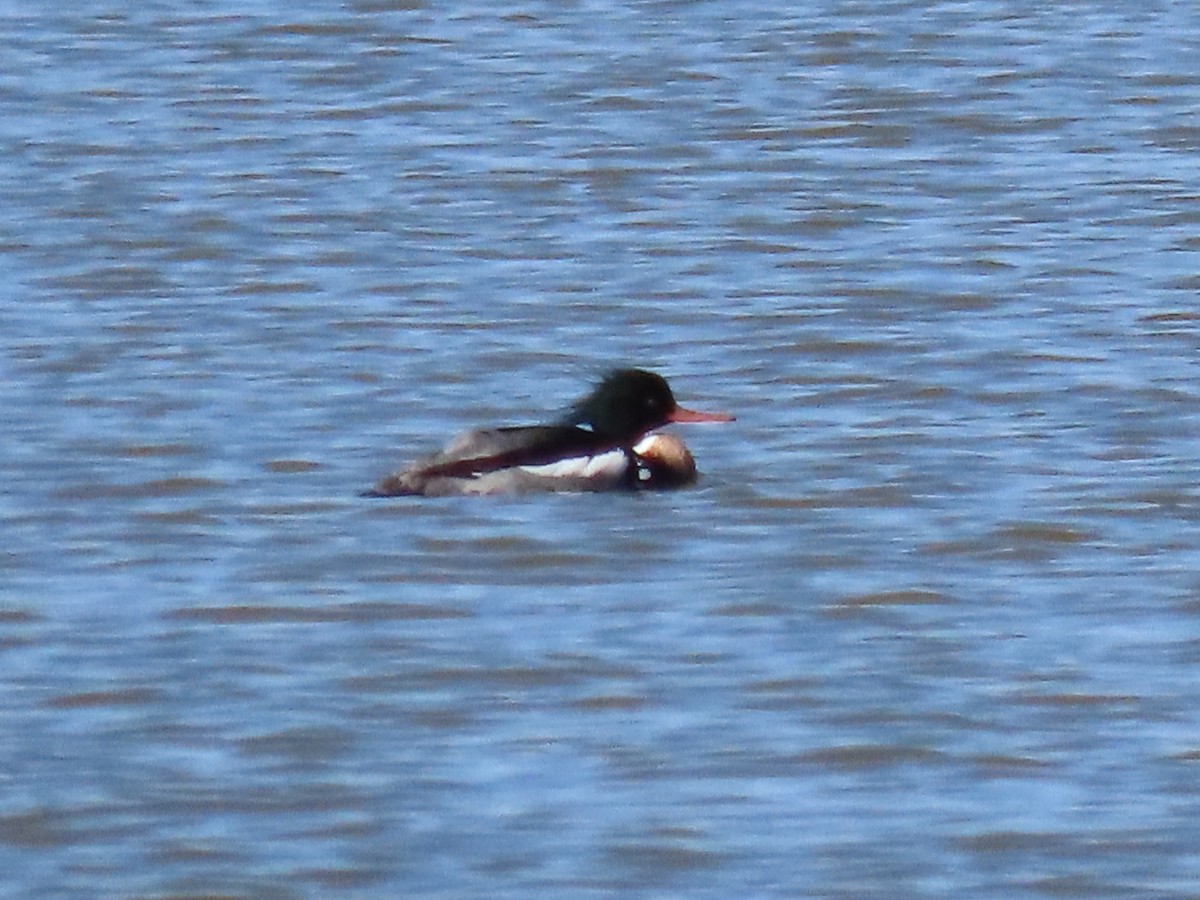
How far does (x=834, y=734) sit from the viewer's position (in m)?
8.10

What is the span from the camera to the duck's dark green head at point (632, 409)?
1125cm

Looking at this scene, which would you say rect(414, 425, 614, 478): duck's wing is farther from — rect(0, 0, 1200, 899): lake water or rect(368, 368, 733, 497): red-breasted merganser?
rect(0, 0, 1200, 899): lake water

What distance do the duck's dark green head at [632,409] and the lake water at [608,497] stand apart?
24 centimetres

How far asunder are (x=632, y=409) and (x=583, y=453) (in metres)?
0.30

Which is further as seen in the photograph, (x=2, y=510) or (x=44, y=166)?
(x=44, y=166)

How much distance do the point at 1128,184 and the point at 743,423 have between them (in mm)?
4443

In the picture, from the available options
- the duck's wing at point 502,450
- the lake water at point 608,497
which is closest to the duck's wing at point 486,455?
the duck's wing at point 502,450

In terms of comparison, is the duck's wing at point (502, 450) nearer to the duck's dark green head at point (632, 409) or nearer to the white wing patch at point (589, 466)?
the white wing patch at point (589, 466)

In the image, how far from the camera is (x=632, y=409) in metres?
11.3

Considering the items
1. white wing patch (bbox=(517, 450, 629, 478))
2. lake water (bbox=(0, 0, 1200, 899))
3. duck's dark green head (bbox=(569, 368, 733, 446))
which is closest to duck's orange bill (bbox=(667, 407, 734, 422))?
duck's dark green head (bbox=(569, 368, 733, 446))

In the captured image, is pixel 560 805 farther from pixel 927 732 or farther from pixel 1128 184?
pixel 1128 184

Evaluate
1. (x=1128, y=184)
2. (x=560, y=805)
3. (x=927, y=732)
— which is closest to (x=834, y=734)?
(x=927, y=732)

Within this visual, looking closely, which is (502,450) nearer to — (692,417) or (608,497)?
(608,497)

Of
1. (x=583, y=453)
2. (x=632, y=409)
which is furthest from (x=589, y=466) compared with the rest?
(x=632, y=409)
